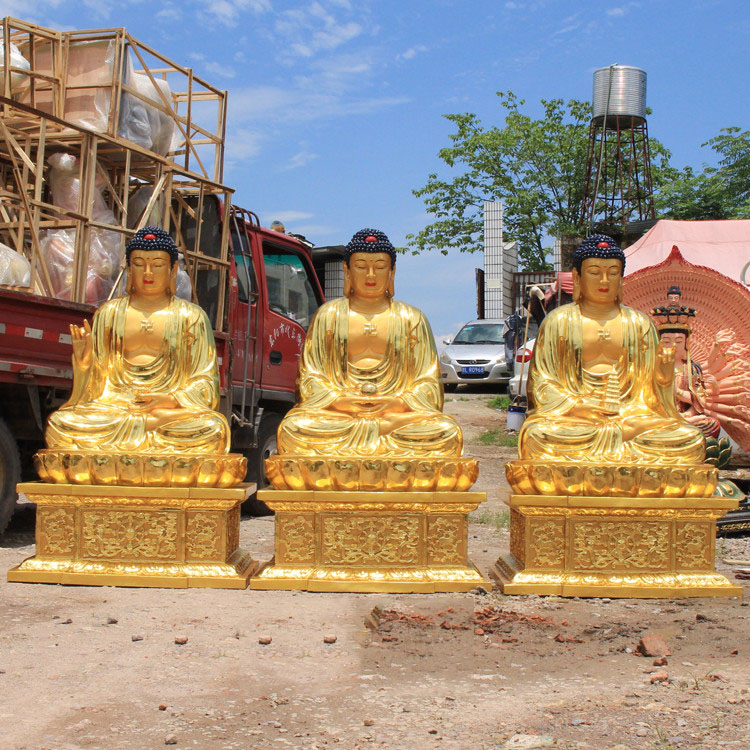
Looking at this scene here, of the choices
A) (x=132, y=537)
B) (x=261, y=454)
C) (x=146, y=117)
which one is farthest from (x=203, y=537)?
(x=146, y=117)

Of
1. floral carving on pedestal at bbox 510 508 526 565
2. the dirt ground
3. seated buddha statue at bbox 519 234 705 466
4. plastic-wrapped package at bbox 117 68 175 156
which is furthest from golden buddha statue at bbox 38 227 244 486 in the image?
plastic-wrapped package at bbox 117 68 175 156

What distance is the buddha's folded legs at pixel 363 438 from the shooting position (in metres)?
5.04

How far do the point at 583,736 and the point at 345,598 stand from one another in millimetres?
2076

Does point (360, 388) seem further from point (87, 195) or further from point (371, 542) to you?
point (87, 195)

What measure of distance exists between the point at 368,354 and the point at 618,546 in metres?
1.83

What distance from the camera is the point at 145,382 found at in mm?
5438

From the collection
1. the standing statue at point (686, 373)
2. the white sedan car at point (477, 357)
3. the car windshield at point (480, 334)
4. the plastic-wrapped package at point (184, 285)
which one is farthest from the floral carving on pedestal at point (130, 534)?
the car windshield at point (480, 334)

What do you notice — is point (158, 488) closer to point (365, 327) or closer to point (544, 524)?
point (365, 327)

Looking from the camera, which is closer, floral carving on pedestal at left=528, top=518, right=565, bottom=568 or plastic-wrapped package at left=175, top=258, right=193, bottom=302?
floral carving on pedestal at left=528, top=518, right=565, bottom=568

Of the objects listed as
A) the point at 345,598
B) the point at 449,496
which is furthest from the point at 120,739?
the point at 449,496

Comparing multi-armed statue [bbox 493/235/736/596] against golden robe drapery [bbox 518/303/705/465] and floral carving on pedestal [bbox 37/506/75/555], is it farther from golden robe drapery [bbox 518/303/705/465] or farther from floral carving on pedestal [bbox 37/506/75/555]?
floral carving on pedestal [bbox 37/506/75/555]

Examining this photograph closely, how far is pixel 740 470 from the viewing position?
823cm

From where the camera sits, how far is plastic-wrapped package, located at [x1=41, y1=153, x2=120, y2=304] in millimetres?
6586

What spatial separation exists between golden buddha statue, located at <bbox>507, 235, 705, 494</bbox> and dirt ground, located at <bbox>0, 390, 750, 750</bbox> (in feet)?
2.95
